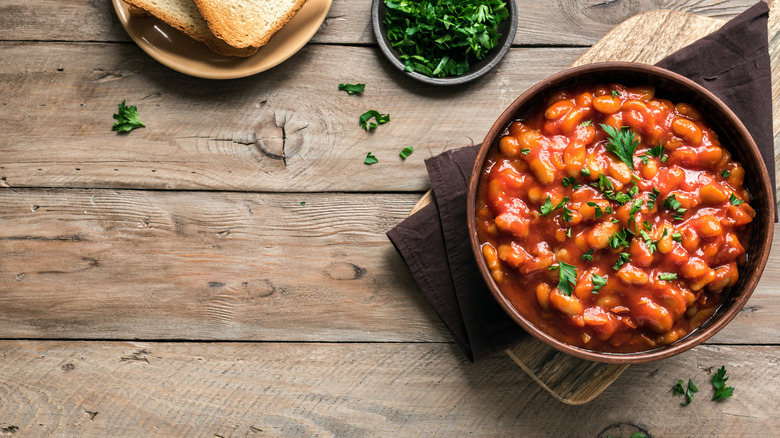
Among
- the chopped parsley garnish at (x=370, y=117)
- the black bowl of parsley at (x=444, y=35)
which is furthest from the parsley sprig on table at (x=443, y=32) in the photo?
the chopped parsley garnish at (x=370, y=117)

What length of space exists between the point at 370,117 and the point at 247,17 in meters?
0.64

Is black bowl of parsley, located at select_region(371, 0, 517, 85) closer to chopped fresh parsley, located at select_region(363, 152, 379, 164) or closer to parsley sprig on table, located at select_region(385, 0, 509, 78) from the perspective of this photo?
parsley sprig on table, located at select_region(385, 0, 509, 78)

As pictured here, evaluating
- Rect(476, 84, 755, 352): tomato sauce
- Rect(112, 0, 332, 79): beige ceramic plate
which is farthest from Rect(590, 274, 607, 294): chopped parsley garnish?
Rect(112, 0, 332, 79): beige ceramic plate

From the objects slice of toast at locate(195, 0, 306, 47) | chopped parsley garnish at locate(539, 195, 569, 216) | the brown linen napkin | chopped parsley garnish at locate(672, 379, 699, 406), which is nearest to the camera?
chopped parsley garnish at locate(539, 195, 569, 216)

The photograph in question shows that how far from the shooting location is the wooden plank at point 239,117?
2439 millimetres

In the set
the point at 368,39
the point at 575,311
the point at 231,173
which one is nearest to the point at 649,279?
the point at 575,311

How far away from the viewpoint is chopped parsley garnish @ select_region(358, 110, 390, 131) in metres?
2.42

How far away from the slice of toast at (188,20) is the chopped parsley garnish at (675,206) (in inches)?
64.1

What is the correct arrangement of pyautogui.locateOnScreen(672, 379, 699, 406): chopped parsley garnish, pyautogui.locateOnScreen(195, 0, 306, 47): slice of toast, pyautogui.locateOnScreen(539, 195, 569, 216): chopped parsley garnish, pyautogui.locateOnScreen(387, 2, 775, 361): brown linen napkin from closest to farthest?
pyautogui.locateOnScreen(539, 195, 569, 216): chopped parsley garnish < pyautogui.locateOnScreen(387, 2, 775, 361): brown linen napkin < pyautogui.locateOnScreen(195, 0, 306, 47): slice of toast < pyautogui.locateOnScreen(672, 379, 699, 406): chopped parsley garnish

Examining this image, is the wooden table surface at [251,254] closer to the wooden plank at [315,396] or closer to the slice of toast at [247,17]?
the wooden plank at [315,396]

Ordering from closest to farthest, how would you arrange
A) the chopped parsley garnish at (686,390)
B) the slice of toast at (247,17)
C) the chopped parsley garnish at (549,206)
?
the chopped parsley garnish at (549,206) < the slice of toast at (247,17) < the chopped parsley garnish at (686,390)

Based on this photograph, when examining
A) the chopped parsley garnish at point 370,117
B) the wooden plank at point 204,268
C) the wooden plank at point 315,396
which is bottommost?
the wooden plank at point 315,396

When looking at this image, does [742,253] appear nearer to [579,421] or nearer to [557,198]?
[557,198]

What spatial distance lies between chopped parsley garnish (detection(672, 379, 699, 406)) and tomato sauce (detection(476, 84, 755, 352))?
0.66 meters
